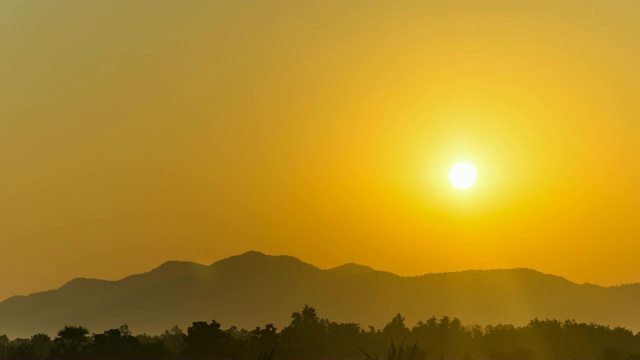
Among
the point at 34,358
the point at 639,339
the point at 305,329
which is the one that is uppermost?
the point at 639,339

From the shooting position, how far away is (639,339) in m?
151

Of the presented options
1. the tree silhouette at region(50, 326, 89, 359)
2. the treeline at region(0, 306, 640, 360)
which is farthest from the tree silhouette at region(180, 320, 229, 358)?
the tree silhouette at region(50, 326, 89, 359)

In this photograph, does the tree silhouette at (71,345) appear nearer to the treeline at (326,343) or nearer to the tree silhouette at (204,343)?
the treeline at (326,343)

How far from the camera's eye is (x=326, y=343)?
13350 cm

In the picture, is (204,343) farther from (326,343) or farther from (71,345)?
(326,343)

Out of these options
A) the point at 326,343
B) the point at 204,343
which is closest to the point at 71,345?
the point at 204,343

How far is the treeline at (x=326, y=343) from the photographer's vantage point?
123 metres

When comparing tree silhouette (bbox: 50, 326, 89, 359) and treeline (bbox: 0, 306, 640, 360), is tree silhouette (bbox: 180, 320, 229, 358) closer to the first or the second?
treeline (bbox: 0, 306, 640, 360)

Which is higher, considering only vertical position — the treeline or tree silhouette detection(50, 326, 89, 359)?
the treeline

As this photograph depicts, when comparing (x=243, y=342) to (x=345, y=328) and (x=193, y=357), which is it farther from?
(x=345, y=328)

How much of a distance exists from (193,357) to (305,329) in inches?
702

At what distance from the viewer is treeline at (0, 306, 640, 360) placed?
123m

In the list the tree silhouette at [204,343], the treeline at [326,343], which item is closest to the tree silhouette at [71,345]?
the treeline at [326,343]

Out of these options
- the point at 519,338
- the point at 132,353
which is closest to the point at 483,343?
the point at 519,338
